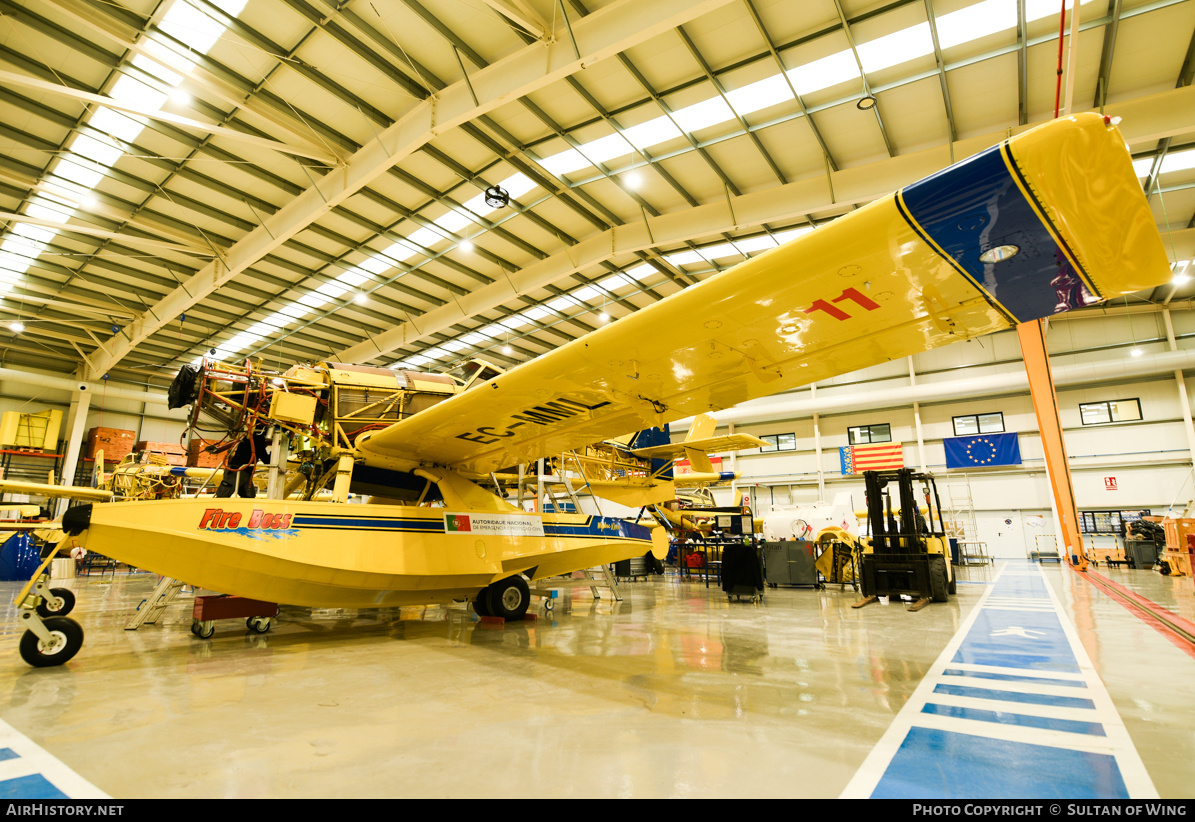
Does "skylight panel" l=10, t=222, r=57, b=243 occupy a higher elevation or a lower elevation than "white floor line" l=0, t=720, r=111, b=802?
higher

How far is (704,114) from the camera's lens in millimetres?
10211

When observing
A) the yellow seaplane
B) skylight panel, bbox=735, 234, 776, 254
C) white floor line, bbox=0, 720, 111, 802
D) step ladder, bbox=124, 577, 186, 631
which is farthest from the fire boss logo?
skylight panel, bbox=735, 234, 776, 254

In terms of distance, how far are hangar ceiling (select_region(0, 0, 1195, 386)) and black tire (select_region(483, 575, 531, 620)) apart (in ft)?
24.9

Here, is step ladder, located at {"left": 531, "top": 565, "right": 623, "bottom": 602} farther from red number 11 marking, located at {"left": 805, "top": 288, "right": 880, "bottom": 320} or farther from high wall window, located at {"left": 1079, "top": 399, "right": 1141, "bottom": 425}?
high wall window, located at {"left": 1079, "top": 399, "right": 1141, "bottom": 425}

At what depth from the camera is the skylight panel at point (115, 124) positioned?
1007 cm

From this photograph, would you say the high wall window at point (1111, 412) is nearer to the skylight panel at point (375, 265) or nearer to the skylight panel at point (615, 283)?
the skylight panel at point (615, 283)

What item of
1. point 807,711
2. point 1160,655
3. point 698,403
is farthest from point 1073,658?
point 698,403

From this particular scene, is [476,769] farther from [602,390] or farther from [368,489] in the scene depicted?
[368,489]

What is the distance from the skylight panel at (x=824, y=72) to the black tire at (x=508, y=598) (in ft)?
31.7

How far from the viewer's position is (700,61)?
29.7 ft

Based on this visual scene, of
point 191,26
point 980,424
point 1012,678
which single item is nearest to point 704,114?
point 191,26

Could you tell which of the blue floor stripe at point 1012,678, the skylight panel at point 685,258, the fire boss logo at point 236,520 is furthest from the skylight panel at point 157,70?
the blue floor stripe at point 1012,678

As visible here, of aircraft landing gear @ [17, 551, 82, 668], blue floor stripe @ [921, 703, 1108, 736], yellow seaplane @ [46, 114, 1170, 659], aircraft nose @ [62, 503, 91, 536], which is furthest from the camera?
aircraft nose @ [62, 503, 91, 536]

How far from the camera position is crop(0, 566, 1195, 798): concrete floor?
2.31 metres
